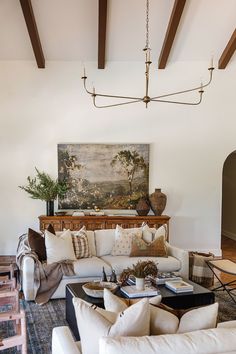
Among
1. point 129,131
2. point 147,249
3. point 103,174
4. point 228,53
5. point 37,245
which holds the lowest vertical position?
point 147,249

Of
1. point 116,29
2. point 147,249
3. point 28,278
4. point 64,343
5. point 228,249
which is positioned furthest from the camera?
point 228,249

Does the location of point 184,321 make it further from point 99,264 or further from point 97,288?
point 99,264

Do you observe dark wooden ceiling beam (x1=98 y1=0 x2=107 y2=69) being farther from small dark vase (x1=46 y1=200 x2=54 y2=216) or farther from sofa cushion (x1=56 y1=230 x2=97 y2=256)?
sofa cushion (x1=56 y1=230 x2=97 y2=256)

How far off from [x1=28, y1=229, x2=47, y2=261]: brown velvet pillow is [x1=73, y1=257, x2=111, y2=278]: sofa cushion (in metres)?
0.51

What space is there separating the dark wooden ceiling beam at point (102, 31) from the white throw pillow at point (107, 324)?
5342 mm

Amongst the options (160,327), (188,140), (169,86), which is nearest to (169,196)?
(188,140)

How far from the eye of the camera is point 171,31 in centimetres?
655

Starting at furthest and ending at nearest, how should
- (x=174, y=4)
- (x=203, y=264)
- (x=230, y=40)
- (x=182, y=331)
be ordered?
(x=230, y=40), (x=174, y=4), (x=203, y=264), (x=182, y=331)

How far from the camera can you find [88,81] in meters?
7.55

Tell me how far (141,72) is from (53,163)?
280cm

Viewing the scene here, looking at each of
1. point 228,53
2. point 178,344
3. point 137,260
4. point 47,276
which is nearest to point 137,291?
point 137,260

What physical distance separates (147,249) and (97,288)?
65.2 inches

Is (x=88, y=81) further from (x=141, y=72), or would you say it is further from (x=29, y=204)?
(x=29, y=204)

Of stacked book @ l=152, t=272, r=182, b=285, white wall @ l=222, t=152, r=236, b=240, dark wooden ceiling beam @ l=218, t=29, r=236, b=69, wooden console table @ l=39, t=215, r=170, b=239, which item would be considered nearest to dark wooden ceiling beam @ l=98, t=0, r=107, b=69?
dark wooden ceiling beam @ l=218, t=29, r=236, b=69
